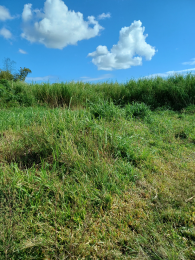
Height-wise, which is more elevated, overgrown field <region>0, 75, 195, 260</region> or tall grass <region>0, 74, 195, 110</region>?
tall grass <region>0, 74, 195, 110</region>

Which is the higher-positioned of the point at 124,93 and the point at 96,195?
the point at 124,93

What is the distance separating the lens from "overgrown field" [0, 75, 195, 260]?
1.76 meters

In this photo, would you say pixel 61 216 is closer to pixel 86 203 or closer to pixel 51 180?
pixel 86 203

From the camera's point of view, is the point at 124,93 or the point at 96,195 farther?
the point at 124,93

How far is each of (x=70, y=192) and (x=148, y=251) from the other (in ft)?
3.66

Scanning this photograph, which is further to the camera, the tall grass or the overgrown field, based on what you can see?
the tall grass

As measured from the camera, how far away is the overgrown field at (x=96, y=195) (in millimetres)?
1759

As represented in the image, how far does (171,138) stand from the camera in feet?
14.0

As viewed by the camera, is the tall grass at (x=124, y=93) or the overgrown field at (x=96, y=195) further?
the tall grass at (x=124, y=93)

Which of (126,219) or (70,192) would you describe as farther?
(70,192)

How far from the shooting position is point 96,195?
7.64 feet

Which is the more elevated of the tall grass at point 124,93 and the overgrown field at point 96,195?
the tall grass at point 124,93

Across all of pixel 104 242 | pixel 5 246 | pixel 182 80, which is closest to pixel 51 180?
pixel 5 246

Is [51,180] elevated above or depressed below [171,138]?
below
